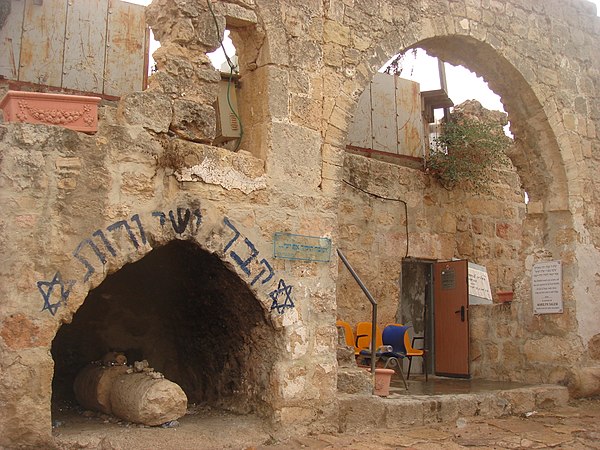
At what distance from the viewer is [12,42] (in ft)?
21.9

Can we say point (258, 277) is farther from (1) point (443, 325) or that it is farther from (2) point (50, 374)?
(1) point (443, 325)

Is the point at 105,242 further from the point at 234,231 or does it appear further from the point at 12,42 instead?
the point at 12,42

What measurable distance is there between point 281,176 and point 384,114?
3992mm

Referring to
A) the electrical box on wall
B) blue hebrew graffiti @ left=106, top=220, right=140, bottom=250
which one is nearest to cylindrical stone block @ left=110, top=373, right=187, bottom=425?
blue hebrew graffiti @ left=106, top=220, right=140, bottom=250

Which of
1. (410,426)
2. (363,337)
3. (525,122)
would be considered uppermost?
(525,122)

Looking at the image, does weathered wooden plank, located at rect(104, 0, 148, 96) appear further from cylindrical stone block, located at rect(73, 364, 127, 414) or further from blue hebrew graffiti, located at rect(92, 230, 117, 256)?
blue hebrew graffiti, located at rect(92, 230, 117, 256)

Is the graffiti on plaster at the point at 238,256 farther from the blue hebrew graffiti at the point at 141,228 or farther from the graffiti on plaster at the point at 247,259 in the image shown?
the blue hebrew graffiti at the point at 141,228

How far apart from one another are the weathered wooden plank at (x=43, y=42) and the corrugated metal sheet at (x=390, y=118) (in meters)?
3.32

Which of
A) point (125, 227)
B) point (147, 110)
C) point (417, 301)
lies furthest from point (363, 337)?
point (147, 110)

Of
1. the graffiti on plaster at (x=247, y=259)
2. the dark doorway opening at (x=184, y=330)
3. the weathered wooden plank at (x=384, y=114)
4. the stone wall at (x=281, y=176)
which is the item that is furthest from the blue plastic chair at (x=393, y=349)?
the weathered wooden plank at (x=384, y=114)

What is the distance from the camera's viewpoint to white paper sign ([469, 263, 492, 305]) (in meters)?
7.74

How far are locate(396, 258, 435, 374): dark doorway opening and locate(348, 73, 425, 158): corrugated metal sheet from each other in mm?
1432

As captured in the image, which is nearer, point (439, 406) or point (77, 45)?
point (439, 406)

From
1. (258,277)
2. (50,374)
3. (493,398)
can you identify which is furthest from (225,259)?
(493,398)
